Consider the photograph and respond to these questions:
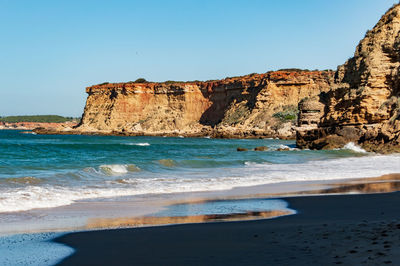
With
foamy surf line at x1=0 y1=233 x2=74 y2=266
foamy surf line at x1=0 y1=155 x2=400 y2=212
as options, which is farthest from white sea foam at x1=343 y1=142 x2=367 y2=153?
foamy surf line at x1=0 y1=233 x2=74 y2=266

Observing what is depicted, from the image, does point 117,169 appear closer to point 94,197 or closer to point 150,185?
point 150,185

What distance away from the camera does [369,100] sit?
32688 millimetres

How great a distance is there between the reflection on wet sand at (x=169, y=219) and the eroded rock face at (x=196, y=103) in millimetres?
73008

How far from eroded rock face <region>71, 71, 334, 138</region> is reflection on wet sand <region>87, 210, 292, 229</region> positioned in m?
73.0

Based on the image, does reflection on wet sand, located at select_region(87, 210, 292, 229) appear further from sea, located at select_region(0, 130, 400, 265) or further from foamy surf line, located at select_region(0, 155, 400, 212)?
foamy surf line, located at select_region(0, 155, 400, 212)

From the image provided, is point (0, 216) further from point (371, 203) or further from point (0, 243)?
point (371, 203)

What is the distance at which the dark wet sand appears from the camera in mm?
4539

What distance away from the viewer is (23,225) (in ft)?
22.5

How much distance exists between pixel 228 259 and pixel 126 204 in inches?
194

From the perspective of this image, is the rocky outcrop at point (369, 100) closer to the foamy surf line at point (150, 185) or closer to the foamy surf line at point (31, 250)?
the foamy surf line at point (150, 185)

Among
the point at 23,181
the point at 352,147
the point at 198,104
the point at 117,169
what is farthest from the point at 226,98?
the point at 23,181

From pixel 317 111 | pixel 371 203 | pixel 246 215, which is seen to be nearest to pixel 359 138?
pixel 317 111

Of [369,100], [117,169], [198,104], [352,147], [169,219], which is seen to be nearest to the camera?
[169,219]

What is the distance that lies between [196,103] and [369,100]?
66.0 m
